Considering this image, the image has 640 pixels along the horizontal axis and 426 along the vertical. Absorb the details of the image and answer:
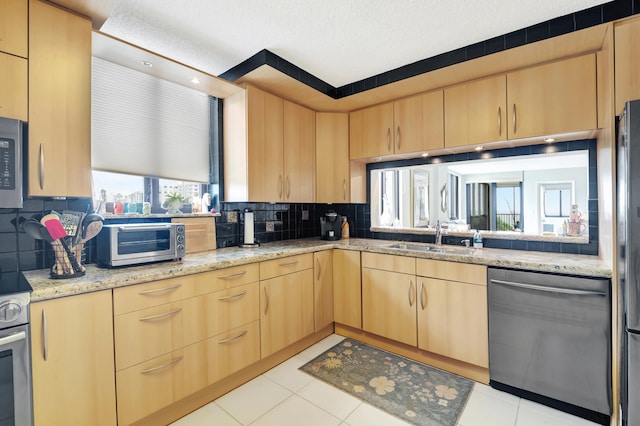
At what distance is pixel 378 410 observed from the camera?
184 cm

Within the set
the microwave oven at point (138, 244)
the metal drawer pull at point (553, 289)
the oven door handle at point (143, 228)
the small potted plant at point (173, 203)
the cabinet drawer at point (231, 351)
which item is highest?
the small potted plant at point (173, 203)

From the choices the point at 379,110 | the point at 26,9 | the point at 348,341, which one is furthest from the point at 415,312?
the point at 26,9

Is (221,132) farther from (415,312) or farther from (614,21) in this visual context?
(614,21)

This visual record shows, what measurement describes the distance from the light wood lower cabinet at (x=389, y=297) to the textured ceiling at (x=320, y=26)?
5.39 feet

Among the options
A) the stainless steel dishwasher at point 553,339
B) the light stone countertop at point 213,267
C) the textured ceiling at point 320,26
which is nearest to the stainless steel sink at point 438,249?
the light stone countertop at point 213,267

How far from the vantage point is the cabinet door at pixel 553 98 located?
1.96 m

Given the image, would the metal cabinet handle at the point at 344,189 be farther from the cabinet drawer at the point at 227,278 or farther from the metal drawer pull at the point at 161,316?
the metal drawer pull at the point at 161,316

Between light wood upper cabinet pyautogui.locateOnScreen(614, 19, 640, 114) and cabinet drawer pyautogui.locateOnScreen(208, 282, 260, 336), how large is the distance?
2466 mm

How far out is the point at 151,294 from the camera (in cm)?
162

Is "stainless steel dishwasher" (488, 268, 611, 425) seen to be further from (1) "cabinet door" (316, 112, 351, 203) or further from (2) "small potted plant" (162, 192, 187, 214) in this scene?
(2) "small potted plant" (162, 192, 187, 214)

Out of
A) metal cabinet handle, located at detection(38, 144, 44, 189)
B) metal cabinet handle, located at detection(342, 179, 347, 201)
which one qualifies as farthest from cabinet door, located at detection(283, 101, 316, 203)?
metal cabinet handle, located at detection(38, 144, 44, 189)

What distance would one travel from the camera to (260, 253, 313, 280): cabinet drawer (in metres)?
2.24

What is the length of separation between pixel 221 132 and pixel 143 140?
66 cm

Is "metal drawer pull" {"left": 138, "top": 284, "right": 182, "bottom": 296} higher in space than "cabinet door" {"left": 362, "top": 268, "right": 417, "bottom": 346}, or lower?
higher
